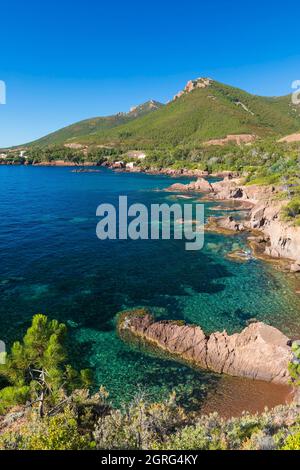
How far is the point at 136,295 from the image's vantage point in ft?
139

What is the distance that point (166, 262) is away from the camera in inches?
2125

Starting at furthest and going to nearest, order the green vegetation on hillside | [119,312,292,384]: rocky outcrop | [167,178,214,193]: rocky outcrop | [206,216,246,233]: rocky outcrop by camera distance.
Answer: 1. [167,178,214,193]: rocky outcrop
2. [206,216,246,233]: rocky outcrop
3. [119,312,292,384]: rocky outcrop
4. the green vegetation on hillside

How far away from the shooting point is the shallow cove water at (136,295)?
27.3 metres

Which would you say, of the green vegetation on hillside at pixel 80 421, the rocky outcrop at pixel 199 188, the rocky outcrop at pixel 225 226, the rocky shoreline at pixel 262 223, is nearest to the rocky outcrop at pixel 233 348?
the green vegetation on hillside at pixel 80 421

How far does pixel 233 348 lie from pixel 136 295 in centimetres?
1576

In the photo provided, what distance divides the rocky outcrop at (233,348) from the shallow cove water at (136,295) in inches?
44.2

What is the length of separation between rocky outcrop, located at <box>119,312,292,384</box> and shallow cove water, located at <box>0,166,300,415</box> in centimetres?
112

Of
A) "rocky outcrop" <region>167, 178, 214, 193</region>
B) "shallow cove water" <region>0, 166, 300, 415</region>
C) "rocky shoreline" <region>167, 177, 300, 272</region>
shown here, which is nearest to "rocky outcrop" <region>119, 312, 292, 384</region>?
"shallow cove water" <region>0, 166, 300, 415</region>

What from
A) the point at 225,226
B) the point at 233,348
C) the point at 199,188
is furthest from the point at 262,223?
the point at 199,188

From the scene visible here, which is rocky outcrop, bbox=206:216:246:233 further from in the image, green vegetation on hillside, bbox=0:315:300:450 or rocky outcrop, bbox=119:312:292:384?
green vegetation on hillside, bbox=0:315:300:450

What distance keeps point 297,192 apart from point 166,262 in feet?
125

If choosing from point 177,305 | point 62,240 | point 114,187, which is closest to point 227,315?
point 177,305

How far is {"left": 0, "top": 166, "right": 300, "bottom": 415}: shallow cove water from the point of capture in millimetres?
27297
